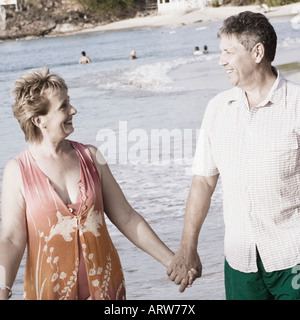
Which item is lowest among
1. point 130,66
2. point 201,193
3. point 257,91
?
point 130,66

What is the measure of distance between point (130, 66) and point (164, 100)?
13921 mm

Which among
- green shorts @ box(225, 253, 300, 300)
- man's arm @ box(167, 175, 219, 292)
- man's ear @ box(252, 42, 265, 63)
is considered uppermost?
man's ear @ box(252, 42, 265, 63)

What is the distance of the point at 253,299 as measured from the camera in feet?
9.13

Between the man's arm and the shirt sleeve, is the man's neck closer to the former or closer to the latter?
the shirt sleeve

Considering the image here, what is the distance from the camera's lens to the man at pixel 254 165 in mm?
2746

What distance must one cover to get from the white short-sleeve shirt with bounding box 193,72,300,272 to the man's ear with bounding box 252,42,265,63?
11cm

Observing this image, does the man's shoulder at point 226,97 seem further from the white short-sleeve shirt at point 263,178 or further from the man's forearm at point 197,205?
the man's forearm at point 197,205

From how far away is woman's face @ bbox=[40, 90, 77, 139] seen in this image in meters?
2.63
